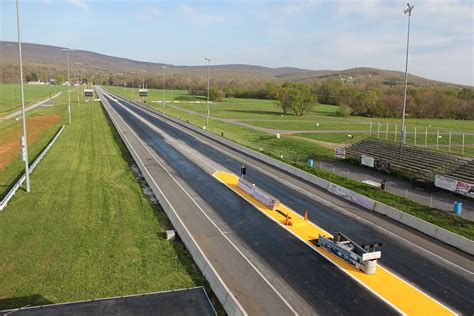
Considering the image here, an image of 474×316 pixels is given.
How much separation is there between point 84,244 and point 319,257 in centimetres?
1196

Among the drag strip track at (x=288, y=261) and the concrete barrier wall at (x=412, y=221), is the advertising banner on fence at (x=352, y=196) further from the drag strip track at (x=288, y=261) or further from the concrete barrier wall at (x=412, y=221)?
the drag strip track at (x=288, y=261)

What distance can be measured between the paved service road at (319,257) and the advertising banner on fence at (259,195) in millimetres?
1309

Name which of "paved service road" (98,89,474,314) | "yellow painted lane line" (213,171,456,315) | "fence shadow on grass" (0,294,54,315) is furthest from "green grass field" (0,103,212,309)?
"yellow painted lane line" (213,171,456,315)

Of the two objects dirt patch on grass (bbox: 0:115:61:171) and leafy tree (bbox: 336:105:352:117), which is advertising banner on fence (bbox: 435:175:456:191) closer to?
dirt patch on grass (bbox: 0:115:61:171)

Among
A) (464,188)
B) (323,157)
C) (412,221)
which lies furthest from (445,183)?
(323,157)

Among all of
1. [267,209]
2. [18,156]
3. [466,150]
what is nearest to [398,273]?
[267,209]

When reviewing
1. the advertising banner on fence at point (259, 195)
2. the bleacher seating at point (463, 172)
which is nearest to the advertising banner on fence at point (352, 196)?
the advertising banner on fence at point (259, 195)

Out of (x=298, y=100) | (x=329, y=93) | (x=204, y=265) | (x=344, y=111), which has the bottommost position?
(x=204, y=265)

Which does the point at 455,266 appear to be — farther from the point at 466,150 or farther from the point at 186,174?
the point at 466,150

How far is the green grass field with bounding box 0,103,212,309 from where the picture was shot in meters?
17.3

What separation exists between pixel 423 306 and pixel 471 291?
9.82 feet

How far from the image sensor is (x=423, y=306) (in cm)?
1675

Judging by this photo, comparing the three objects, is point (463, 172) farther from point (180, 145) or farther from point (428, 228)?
point (180, 145)

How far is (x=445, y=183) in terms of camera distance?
1363 inches
